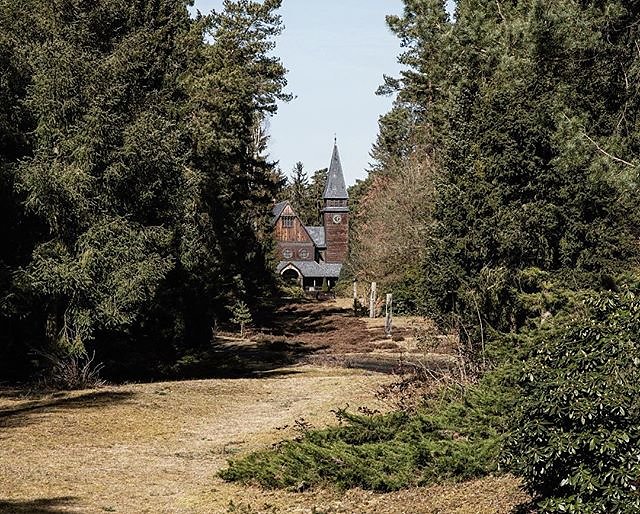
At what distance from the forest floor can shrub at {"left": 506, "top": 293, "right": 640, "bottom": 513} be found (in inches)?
64.0

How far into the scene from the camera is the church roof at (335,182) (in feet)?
279

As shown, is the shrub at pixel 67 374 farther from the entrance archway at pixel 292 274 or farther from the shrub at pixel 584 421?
the entrance archway at pixel 292 274

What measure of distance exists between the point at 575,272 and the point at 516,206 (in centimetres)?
186

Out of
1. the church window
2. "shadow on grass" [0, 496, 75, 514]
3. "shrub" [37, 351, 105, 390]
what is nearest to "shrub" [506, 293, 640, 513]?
"shadow on grass" [0, 496, 75, 514]

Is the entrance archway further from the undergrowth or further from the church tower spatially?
the undergrowth

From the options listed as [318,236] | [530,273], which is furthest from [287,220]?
[530,273]

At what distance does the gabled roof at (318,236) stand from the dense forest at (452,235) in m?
61.0

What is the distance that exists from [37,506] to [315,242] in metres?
80.3

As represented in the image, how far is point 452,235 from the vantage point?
17.4 m

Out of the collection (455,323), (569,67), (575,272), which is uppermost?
(569,67)

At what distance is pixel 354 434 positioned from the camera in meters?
10.7

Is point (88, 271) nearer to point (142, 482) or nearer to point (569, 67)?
point (142, 482)

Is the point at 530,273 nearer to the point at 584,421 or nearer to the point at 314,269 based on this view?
the point at 584,421

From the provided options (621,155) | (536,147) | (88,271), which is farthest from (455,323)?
(88,271)
